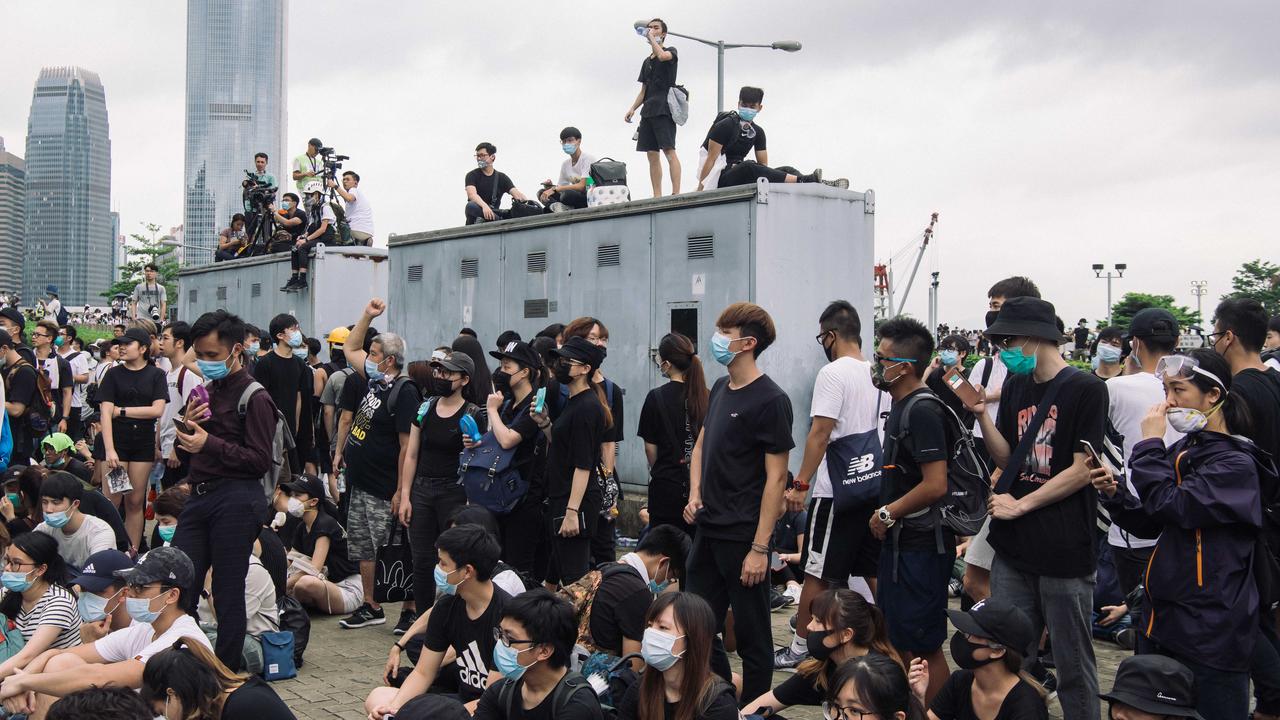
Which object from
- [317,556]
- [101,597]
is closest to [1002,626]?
[101,597]

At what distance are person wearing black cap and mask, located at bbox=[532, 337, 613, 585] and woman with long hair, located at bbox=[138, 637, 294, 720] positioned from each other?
2.48 meters

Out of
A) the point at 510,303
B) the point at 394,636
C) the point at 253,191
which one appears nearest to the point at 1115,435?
the point at 394,636

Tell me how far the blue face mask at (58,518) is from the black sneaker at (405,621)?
217 centimetres

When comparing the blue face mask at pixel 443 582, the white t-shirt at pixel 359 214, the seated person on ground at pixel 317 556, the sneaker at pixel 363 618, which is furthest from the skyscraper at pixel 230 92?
the blue face mask at pixel 443 582

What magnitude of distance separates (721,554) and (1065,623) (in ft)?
5.11

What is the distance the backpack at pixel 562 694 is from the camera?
4.42 m

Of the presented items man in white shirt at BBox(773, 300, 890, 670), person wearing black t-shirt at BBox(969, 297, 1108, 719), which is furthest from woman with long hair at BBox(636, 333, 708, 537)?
person wearing black t-shirt at BBox(969, 297, 1108, 719)

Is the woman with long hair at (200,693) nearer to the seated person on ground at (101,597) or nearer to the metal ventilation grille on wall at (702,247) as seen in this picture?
the seated person on ground at (101,597)

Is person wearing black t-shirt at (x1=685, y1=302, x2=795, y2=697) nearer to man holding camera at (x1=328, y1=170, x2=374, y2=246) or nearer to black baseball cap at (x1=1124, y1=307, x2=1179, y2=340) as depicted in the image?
black baseball cap at (x1=1124, y1=307, x2=1179, y2=340)

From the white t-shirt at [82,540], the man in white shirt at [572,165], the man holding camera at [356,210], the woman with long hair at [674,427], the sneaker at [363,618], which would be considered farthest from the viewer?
the man holding camera at [356,210]

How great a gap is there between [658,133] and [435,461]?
17.4ft

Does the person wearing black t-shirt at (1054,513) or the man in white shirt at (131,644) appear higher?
the person wearing black t-shirt at (1054,513)

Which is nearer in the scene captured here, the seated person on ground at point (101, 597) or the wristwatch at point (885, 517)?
the wristwatch at point (885, 517)

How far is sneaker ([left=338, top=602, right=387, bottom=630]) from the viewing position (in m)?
8.02
